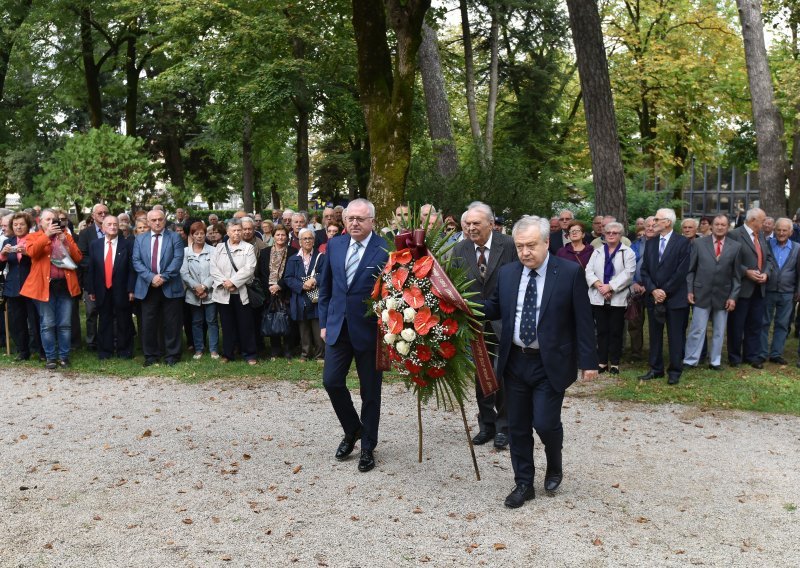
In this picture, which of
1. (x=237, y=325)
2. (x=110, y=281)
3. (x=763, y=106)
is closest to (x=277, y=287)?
(x=237, y=325)

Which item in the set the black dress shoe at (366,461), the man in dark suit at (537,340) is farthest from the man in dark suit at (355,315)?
the man in dark suit at (537,340)

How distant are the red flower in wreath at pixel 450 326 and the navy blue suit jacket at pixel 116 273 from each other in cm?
707

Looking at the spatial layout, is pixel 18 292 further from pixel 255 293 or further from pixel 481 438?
pixel 481 438

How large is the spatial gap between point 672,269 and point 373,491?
569 centimetres

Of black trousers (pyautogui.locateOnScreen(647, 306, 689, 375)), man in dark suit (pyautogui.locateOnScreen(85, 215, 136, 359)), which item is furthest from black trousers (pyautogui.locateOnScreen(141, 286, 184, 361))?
black trousers (pyautogui.locateOnScreen(647, 306, 689, 375))

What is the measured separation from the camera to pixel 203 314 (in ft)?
40.2

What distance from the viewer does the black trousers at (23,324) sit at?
11891mm

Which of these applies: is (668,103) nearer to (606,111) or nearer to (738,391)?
(606,111)

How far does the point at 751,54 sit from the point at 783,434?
9.94m

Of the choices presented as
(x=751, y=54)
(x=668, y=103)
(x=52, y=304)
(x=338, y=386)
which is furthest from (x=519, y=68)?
(x=338, y=386)

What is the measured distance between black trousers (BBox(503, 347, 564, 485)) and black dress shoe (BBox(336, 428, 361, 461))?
170cm

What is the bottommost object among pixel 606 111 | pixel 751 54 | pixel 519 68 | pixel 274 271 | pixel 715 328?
pixel 715 328

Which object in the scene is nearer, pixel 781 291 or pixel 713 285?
pixel 713 285

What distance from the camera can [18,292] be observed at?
11.7 meters
